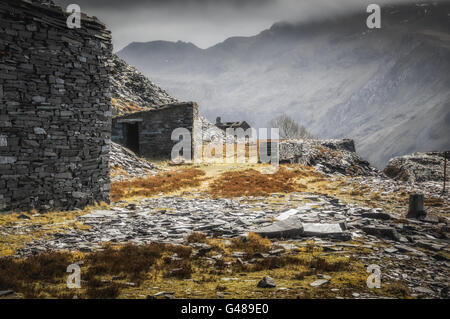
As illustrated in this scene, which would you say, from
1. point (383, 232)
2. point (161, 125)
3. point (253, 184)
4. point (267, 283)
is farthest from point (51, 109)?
point (161, 125)

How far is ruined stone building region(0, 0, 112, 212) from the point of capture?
31.4ft

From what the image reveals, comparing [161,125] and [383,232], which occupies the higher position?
[161,125]

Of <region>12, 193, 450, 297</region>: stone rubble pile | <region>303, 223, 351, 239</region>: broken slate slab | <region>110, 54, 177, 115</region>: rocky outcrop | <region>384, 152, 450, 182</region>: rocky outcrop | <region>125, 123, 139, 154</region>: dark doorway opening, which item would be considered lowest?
<region>12, 193, 450, 297</region>: stone rubble pile

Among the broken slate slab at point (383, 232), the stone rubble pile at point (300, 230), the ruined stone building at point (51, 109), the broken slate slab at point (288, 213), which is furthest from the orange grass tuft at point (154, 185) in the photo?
the broken slate slab at point (383, 232)

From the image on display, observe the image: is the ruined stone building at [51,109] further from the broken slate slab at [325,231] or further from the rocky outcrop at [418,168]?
the rocky outcrop at [418,168]

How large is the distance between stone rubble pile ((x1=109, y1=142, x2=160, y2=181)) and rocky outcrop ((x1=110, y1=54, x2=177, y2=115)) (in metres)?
10.3

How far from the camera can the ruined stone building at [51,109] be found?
31.4 ft

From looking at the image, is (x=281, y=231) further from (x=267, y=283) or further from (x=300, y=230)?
(x=267, y=283)

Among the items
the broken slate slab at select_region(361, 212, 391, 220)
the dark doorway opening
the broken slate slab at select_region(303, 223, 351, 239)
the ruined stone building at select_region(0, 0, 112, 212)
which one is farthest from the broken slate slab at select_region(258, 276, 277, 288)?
the dark doorway opening

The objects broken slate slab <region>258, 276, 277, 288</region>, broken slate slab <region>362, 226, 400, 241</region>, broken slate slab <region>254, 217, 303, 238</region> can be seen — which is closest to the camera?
broken slate slab <region>258, 276, 277, 288</region>

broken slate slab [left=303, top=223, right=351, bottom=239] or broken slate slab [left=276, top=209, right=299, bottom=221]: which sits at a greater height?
broken slate slab [left=303, top=223, right=351, bottom=239]

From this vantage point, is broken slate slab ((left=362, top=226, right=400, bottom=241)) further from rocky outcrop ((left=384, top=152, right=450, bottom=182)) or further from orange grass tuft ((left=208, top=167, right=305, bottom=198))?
rocky outcrop ((left=384, top=152, right=450, bottom=182))

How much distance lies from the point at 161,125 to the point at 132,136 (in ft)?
12.9

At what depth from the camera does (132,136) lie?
29109 millimetres
